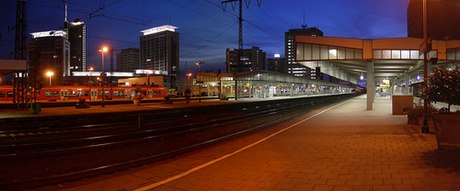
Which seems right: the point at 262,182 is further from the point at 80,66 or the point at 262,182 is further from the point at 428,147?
the point at 80,66

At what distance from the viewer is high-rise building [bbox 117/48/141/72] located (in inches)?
5969

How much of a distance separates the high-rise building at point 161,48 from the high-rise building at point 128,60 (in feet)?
63.7

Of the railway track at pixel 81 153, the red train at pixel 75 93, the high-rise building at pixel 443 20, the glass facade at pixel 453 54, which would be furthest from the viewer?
the high-rise building at pixel 443 20

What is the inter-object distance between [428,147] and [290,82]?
73.1 metres

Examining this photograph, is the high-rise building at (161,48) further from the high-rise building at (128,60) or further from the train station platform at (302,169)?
the train station platform at (302,169)

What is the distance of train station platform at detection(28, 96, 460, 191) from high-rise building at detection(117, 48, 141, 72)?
139 m

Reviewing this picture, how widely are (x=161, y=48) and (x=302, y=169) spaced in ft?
382

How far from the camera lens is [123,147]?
1265cm

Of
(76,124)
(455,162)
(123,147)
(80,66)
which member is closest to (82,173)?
(123,147)

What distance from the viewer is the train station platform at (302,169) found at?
687 centimetres

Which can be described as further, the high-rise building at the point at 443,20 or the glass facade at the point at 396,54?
the high-rise building at the point at 443,20

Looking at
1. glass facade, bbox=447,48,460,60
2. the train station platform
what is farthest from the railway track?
glass facade, bbox=447,48,460,60

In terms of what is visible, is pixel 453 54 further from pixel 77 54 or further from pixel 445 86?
pixel 77 54

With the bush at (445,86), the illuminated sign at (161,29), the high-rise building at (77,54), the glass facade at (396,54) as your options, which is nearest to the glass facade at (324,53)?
the glass facade at (396,54)
